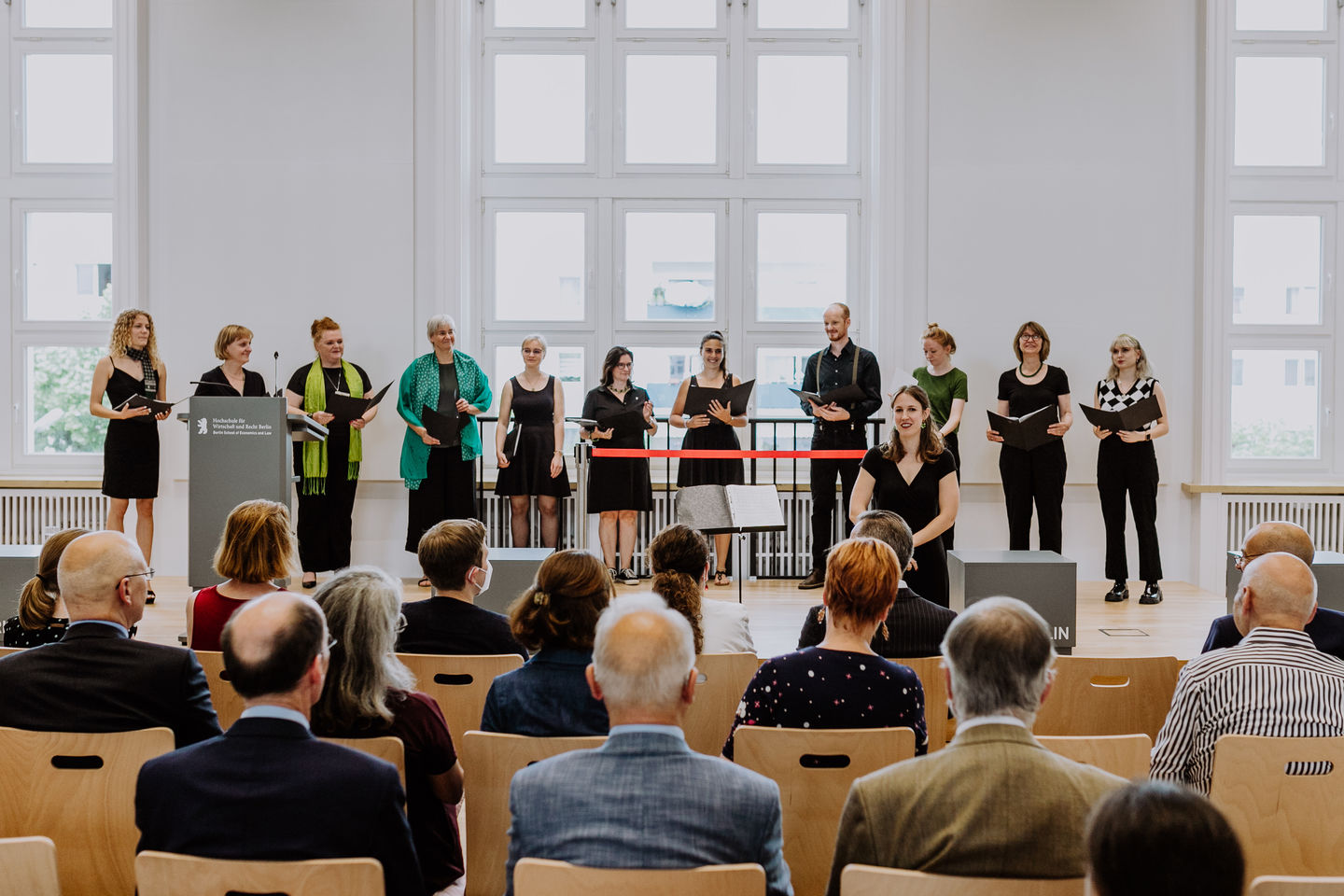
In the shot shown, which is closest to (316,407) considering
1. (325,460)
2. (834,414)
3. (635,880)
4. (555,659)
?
(325,460)

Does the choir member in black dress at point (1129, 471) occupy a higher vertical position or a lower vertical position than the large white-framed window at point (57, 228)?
lower

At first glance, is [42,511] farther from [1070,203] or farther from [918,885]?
[918,885]

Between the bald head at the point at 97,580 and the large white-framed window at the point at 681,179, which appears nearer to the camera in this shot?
the bald head at the point at 97,580

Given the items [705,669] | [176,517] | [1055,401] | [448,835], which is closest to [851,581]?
[705,669]

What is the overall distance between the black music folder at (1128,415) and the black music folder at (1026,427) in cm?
22

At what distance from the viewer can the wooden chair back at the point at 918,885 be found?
1.52 m

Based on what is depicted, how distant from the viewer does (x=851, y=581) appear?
246cm

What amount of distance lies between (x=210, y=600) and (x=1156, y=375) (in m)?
6.06

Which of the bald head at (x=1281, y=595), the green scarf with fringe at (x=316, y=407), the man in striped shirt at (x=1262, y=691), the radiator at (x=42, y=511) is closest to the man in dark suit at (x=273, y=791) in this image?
the man in striped shirt at (x=1262, y=691)

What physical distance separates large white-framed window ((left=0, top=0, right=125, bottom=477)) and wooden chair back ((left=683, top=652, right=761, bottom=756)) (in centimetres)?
618

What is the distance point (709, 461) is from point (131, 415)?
10.5ft

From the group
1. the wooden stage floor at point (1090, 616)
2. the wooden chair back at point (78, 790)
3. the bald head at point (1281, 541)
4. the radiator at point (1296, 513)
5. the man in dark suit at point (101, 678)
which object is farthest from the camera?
the radiator at point (1296, 513)

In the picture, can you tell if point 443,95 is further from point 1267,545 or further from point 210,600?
point 1267,545

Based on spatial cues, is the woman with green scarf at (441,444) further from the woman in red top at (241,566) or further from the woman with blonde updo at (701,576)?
the woman with blonde updo at (701,576)
